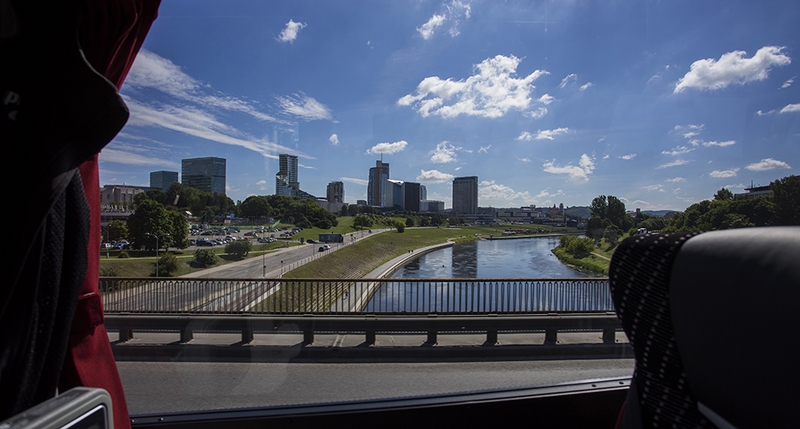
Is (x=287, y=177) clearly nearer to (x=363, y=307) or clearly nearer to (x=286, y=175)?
(x=286, y=175)

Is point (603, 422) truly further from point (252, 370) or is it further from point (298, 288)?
point (298, 288)

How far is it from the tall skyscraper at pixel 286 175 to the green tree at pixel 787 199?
320 centimetres

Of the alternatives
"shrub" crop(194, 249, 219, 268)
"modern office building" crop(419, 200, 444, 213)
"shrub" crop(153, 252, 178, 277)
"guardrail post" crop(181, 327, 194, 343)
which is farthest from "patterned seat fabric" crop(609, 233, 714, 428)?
"modern office building" crop(419, 200, 444, 213)

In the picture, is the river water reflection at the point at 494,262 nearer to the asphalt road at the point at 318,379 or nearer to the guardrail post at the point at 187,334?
the asphalt road at the point at 318,379

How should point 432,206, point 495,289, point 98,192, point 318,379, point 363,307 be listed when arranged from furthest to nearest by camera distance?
point 432,206
point 495,289
point 363,307
point 318,379
point 98,192

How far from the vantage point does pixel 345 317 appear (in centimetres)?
404

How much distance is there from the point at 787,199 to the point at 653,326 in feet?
6.30

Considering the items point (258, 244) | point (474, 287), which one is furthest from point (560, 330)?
point (258, 244)

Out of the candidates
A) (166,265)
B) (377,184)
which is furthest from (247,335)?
(377,184)

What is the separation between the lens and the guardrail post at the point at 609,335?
3.37 metres

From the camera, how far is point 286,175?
335cm

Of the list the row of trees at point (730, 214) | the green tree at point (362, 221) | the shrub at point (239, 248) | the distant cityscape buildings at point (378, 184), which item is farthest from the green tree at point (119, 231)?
the row of trees at point (730, 214)

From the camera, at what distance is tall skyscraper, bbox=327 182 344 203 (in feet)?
13.2

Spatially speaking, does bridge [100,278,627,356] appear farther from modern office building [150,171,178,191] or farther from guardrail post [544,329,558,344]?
modern office building [150,171,178,191]
